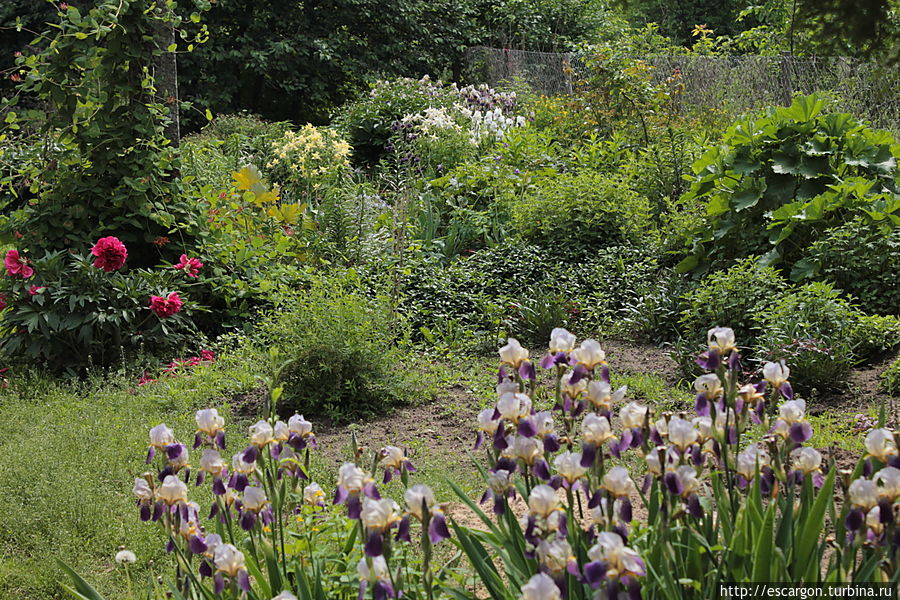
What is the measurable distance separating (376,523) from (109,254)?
433 centimetres

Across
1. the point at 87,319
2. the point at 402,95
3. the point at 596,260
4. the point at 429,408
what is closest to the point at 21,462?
the point at 87,319

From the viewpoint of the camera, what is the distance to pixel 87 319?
203 inches

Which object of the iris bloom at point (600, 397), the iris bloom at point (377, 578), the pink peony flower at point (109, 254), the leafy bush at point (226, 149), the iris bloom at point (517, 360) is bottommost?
the leafy bush at point (226, 149)

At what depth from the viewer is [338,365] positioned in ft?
14.8

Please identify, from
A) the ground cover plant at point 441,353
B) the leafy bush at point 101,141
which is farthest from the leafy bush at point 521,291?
the leafy bush at point 101,141

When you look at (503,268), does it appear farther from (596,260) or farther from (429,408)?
(429,408)

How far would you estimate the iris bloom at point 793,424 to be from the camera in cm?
168

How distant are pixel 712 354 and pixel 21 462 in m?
3.17

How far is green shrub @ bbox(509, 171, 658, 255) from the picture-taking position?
6711 millimetres

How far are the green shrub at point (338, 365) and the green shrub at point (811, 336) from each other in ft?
6.33

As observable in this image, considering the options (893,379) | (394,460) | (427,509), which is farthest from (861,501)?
(893,379)

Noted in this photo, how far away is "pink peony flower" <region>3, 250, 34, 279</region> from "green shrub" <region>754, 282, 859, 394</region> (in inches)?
173

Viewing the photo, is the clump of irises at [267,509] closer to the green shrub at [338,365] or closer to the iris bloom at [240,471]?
the iris bloom at [240,471]

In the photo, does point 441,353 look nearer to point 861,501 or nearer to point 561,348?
point 561,348
